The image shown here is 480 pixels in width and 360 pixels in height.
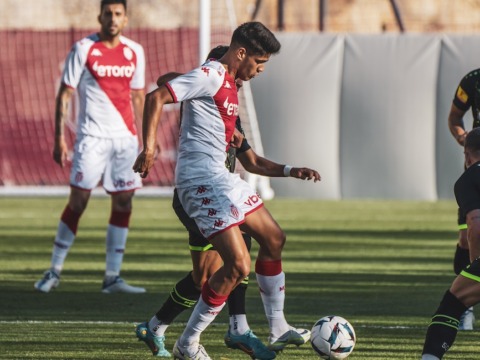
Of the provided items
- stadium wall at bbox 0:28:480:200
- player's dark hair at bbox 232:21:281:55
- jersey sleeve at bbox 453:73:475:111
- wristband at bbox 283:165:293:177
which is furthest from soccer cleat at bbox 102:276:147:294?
stadium wall at bbox 0:28:480:200

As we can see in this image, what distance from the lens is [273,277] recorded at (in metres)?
7.57

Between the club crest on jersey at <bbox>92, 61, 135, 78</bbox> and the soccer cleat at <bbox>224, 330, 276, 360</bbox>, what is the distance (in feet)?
13.0

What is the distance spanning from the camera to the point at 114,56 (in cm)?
1084

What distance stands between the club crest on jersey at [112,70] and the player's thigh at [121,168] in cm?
55

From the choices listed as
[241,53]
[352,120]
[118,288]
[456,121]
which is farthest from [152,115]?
[352,120]

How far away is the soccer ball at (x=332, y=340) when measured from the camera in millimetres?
7148

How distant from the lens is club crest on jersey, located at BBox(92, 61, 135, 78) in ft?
35.5

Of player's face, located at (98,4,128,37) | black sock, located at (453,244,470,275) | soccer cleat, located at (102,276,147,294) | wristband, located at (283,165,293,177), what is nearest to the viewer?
wristband, located at (283,165,293,177)

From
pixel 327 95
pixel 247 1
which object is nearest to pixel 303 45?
pixel 327 95

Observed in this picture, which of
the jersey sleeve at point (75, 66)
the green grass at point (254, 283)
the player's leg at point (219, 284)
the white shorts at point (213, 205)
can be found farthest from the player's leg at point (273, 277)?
the jersey sleeve at point (75, 66)

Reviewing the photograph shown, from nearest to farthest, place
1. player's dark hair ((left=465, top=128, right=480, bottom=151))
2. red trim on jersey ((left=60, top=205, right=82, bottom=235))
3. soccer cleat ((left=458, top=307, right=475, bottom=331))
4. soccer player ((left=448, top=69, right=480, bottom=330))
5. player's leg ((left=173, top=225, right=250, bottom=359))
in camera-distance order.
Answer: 1. player's dark hair ((left=465, top=128, right=480, bottom=151))
2. player's leg ((left=173, top=225, right=250, bottom=359))
3. soccer cleat ((left=458, top=307, right=475, bottom=331))
4. soccer player ((left=448, top=69, right=480, bottom=330))
5. red trim on jersey ((left=60, top=205, right=82, bottom=235))

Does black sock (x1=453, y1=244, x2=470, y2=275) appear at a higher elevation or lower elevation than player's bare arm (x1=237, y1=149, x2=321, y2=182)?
lower

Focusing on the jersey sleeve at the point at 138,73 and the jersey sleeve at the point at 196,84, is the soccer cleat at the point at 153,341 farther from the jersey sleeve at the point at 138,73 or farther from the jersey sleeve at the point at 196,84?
the jersey sleeve at the point at 138,73

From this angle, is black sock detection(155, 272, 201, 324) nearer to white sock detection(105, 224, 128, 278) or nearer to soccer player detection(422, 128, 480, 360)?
soccer player detection(422, 128, 480, 360)
